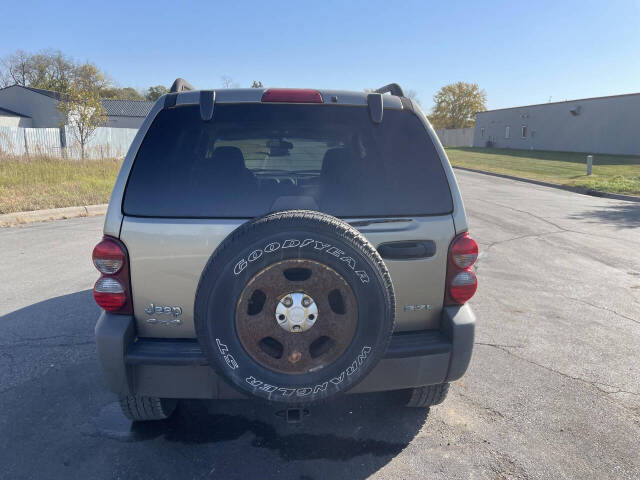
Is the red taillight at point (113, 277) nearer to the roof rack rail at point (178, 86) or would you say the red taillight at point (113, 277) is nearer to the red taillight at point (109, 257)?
the red taillight at point (109, 257)

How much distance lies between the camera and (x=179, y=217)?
245 centimetres

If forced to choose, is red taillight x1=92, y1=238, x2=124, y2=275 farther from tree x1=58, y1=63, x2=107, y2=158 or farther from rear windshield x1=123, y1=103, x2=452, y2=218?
tree x1=58, y1=63, x2=107, y2=158

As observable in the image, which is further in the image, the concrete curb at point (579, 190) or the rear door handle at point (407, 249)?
the concrete curb at point (579, 190)

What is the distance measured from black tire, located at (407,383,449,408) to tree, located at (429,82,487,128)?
85.7 meters

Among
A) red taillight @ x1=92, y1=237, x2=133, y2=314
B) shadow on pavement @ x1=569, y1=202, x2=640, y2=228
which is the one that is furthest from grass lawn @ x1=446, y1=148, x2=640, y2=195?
red taillight @ x1=92, y1=237, x2=133, y2=314

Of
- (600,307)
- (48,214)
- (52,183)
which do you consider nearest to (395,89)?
(600,307)

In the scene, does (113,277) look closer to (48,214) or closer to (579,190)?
(48,214)

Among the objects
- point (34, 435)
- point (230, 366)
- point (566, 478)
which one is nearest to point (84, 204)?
point (34, 435)

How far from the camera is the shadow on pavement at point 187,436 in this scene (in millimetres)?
2633

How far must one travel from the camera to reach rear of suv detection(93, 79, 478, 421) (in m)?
2.20

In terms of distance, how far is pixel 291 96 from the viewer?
8.77 ft

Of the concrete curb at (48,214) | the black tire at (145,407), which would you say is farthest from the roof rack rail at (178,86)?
the concrete curb at (48,214)

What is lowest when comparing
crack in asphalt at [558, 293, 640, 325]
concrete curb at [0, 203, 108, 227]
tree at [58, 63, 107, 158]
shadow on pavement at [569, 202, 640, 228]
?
crack in asphalt at [558, 293, 640, 325]

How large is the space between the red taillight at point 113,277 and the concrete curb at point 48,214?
346 inches
